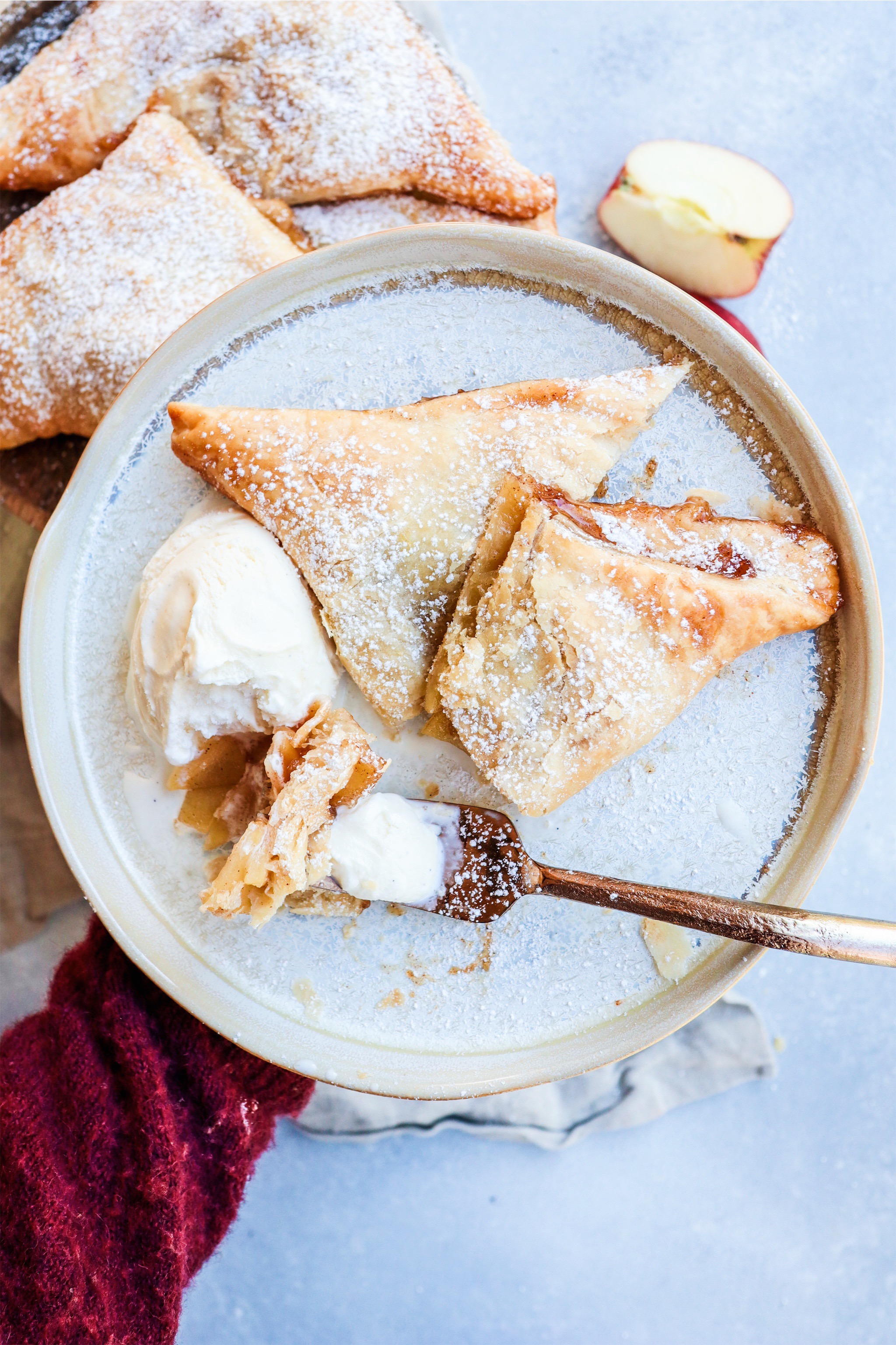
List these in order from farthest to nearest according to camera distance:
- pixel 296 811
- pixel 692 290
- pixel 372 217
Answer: pixel 692 290 → pixel 372 217 → pixel 296 811

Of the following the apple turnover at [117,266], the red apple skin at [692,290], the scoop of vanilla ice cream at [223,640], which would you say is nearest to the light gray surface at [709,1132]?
the red apple skin at [692,290]

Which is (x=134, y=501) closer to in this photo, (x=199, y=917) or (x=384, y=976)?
(x=199, y=917)

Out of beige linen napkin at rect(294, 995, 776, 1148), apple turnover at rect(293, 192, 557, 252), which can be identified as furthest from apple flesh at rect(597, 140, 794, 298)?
beige linen napkin at rect(294, 995, 776, 1148)

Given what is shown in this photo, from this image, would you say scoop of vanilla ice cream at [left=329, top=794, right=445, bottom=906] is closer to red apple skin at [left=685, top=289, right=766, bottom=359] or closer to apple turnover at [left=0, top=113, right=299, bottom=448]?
apple turnover at [left=0, top=113, right=299, bottom=448]

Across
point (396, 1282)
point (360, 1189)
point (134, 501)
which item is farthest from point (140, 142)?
point (396, 1282)

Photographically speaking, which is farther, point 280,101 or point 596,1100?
point 596,1100

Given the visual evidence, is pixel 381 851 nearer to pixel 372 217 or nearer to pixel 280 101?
pixel 372 217

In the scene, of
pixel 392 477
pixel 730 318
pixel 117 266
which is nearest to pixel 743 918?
pixel 392 477

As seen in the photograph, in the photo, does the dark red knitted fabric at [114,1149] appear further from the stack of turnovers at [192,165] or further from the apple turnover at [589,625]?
the stack of turnovers at [192,165]
